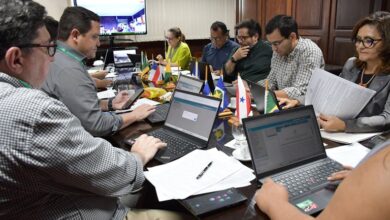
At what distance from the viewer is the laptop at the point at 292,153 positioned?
3.40ft

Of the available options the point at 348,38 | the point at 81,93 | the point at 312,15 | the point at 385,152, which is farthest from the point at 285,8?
the point at 385,152

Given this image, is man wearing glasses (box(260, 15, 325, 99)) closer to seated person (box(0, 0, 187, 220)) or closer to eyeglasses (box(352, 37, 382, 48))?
eyeglasses (box(352, 37, 382, 48))

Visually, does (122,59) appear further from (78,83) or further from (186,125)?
(186,125)

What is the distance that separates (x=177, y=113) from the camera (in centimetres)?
160

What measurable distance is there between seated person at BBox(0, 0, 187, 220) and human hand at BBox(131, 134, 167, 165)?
18 cm

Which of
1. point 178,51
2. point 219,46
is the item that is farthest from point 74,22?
point 178,51

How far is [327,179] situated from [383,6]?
3015 mm

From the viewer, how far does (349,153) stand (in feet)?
4.22

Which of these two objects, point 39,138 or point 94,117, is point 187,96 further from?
point 39,138

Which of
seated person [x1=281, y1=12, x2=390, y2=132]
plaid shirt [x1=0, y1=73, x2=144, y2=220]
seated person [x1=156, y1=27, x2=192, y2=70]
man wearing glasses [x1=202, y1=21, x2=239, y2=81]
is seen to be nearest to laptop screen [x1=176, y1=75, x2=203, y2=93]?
seated person [x1=281, y1=12, x2=390, y2=132]

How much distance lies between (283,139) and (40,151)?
2.50 feet

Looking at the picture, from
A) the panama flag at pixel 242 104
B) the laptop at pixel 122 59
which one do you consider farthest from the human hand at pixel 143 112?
the laptop at pixel 122 59

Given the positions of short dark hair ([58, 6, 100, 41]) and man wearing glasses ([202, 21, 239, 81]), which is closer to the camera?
short dark hair ([58, 6, 100, 41])

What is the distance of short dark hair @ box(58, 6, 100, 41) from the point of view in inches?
74.3
